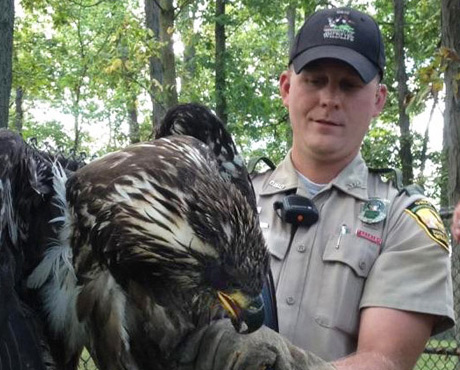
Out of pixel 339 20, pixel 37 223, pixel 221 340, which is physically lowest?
pixel 221 340

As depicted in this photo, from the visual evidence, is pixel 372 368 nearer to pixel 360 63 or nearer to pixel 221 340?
pixel 221 340

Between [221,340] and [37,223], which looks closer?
[221,340]

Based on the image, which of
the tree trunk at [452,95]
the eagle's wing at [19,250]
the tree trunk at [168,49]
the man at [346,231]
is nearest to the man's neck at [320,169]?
the man at [346,231]

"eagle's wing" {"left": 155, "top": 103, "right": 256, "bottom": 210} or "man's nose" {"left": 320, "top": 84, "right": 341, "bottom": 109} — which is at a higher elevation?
"man's nose" {"left": 320, "top": 84, "right": 341, "bottom": 109}

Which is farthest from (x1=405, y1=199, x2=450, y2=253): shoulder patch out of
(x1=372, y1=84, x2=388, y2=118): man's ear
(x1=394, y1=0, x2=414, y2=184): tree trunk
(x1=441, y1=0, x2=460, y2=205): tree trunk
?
(x1=394, y1=0, x2=414, y2=184): tree trunk

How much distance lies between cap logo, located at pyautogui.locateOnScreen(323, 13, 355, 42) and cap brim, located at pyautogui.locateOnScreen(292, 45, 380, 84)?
84 mm

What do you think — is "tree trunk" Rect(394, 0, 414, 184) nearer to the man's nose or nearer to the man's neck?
the man's neck

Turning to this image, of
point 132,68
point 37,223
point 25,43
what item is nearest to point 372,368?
point 37,223

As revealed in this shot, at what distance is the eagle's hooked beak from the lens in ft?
8.42

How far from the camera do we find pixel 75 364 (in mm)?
3283

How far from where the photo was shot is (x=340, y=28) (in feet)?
12.0

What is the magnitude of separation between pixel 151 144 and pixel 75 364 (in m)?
1.13

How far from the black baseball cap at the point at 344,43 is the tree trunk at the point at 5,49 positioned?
10.3 feet

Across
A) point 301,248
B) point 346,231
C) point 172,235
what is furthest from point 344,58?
point 172,235
